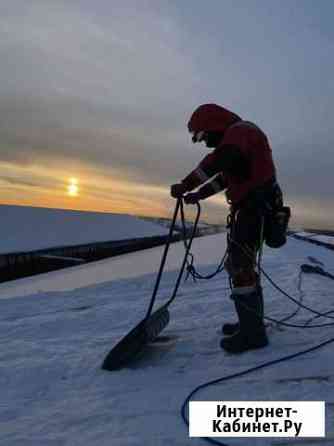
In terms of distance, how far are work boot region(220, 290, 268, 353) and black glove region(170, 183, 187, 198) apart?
1068 mm

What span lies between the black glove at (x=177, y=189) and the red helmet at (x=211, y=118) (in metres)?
0.65

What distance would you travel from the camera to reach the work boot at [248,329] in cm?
379

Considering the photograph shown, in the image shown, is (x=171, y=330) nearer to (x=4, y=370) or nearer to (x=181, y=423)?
(x=4, y=370)

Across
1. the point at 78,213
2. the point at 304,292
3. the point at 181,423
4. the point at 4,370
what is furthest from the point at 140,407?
the point at 78,213

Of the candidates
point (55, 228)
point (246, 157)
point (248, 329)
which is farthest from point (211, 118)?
point (55, 228)

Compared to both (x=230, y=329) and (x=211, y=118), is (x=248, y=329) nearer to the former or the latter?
(x=230, y=329)

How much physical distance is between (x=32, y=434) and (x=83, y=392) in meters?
0.59

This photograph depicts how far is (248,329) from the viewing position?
12.5 feet

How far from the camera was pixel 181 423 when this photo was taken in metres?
2.68

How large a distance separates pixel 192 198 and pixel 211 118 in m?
0.77

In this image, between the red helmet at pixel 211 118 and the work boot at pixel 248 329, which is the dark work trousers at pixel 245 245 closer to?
the work boot at pixel 248 329

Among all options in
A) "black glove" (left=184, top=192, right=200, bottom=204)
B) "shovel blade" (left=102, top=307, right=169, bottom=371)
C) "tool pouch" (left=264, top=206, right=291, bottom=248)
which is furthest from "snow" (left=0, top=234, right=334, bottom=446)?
"black glove" (left=184, top=192, right=200, bottom=204)

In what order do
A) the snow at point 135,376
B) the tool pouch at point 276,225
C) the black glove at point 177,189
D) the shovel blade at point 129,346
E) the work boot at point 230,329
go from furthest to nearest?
the work boot at point 230,329 < the tool pouch at point 276,225 < the black glove at point 177,189 < the shovel blade at point 129,346 < the snow at point 135,376

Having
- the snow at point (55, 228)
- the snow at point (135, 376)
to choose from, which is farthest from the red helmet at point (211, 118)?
the snow at point (55, 228)
